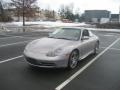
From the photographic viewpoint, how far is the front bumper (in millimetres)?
5515

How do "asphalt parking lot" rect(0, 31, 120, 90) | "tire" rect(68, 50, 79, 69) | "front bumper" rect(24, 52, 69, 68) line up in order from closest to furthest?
1. "asphalt parking lot" rect(0, 31, 120, 90)
2. "front bumper" rect(24, 52, 69, 68)
3. "tire" rect(68, 50, 79, 69)

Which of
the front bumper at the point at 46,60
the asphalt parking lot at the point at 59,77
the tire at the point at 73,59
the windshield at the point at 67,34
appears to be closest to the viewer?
the asphalt parking lot at the point at 59,77

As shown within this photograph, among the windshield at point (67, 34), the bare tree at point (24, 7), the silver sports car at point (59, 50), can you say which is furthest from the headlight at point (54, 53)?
the bare tree at point (24, 7)

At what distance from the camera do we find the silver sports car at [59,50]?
5.58 metres

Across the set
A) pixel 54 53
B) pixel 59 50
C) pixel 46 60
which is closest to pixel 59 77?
pixel 46 60

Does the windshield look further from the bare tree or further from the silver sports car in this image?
the bare tree

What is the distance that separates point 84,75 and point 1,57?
3732mm

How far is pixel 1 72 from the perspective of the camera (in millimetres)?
5664

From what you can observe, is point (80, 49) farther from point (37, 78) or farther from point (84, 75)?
point (37, 78)

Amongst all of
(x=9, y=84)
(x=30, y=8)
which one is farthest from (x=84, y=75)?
(x=30, y=8)

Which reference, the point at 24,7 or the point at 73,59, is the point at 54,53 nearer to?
the point at 73,59

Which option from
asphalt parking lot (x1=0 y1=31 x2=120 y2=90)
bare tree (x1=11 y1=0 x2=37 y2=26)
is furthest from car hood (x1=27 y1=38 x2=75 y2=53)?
bare tree (x1=11 y1=0 x2=37 y2=26)

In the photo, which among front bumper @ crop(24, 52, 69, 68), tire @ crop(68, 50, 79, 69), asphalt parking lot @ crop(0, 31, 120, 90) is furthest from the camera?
tire @ crop(68, 50, 79, 69)

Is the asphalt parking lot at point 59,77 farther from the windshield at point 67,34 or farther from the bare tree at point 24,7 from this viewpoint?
the bare tree at point 24,7
